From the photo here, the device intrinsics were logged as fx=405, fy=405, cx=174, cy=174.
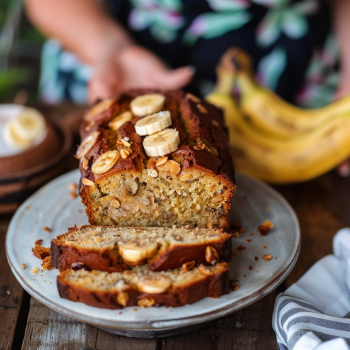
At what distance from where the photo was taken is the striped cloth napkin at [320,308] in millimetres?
1495

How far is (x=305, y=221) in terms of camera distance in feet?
8.09

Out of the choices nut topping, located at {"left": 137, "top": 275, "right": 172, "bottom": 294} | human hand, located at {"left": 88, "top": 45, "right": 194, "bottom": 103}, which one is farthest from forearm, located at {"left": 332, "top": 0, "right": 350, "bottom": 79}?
nut topping, located at {"left": 137, "top": 275, "right": 172, "bottom": 294}

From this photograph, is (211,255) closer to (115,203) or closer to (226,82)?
(115,203)

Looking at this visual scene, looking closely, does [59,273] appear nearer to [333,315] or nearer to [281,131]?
[333,315]

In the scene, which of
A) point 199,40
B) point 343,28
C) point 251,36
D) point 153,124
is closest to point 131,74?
point 199,40

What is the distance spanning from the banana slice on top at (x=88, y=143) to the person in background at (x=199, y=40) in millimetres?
840

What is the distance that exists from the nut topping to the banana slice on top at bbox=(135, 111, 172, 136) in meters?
0.72

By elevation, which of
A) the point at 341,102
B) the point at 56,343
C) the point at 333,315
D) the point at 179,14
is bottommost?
the point at 56,343

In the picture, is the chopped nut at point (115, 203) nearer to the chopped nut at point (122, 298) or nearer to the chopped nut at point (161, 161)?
the chopped nut at point (161, 161)

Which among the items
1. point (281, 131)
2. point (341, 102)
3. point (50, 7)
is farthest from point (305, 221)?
point (50, 7)

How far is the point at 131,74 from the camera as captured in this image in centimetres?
315

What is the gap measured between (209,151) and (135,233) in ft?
1.72

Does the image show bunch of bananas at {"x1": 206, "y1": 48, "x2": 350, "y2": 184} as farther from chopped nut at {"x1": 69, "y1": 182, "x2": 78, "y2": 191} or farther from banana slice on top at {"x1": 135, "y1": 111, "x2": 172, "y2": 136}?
chopped nut at {"x1": 69, "y1": 182, "x2": 78, "y2": 191}

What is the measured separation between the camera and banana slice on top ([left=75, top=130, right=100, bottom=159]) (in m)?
1.99
